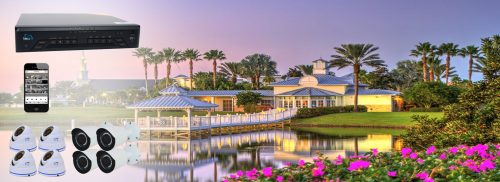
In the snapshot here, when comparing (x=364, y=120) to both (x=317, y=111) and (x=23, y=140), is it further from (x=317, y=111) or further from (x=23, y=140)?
(x=23, y=140)

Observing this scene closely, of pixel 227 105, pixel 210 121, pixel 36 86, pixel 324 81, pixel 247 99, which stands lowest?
pixel 210 121

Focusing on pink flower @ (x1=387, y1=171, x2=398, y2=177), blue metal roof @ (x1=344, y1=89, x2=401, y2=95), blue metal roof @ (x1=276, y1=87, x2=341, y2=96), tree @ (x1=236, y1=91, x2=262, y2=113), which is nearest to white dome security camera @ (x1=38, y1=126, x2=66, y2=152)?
pink flower @ (x1=387, y1=171, x2=398, y2=177)

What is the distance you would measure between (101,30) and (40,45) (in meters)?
0.54

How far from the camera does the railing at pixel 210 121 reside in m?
28.5

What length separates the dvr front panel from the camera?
5.62 m

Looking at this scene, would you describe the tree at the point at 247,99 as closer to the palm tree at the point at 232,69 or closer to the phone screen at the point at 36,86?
the palm tree at the point at 232,69

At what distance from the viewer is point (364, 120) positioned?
37.2 m

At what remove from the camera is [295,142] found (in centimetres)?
2478

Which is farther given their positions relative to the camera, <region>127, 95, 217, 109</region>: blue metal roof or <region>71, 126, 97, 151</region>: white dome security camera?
<region>127, 95, 217, 109</region>: blue metal roof

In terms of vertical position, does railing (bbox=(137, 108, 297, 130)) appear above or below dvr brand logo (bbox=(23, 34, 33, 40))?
below

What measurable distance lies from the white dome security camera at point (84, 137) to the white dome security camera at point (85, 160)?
0.05 m

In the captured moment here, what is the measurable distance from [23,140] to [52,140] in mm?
329

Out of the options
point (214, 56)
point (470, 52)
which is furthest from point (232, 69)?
point (470, 52)

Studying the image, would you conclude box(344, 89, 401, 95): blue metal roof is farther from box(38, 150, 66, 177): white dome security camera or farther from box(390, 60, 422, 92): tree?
box(38, 150, 66, 177): white dome security camera
